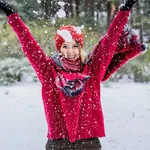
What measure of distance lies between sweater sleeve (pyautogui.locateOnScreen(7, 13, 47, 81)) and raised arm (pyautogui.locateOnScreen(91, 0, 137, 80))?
1.00 ft

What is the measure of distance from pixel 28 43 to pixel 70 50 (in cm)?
24

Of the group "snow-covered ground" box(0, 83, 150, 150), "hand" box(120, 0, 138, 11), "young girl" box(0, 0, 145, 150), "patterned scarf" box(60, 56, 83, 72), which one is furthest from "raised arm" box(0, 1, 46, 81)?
"snow-covered ground" box(0, 83, 150, 150)

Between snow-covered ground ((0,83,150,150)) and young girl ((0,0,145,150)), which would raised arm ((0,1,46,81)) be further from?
snow-covered ground ((0,83,150,150))

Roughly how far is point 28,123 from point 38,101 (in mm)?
1987

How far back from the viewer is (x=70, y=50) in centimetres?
262

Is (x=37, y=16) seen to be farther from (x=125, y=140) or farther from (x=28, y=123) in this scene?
(x=125, y=140)

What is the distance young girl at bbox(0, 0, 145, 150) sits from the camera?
2.56 m

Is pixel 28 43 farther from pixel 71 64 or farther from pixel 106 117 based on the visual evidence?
pixel 106 117

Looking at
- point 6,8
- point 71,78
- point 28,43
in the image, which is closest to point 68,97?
point 71,78

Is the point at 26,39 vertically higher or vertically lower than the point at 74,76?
higher

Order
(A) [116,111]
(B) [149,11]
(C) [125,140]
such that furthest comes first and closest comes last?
(B) [149,11] → (A) [116,111] → (C) [125,140]

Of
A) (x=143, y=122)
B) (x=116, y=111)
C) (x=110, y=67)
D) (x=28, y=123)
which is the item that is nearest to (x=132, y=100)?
(x=116, y=111)

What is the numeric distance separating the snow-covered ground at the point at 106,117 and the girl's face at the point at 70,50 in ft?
11.1

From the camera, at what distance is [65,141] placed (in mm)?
2600
